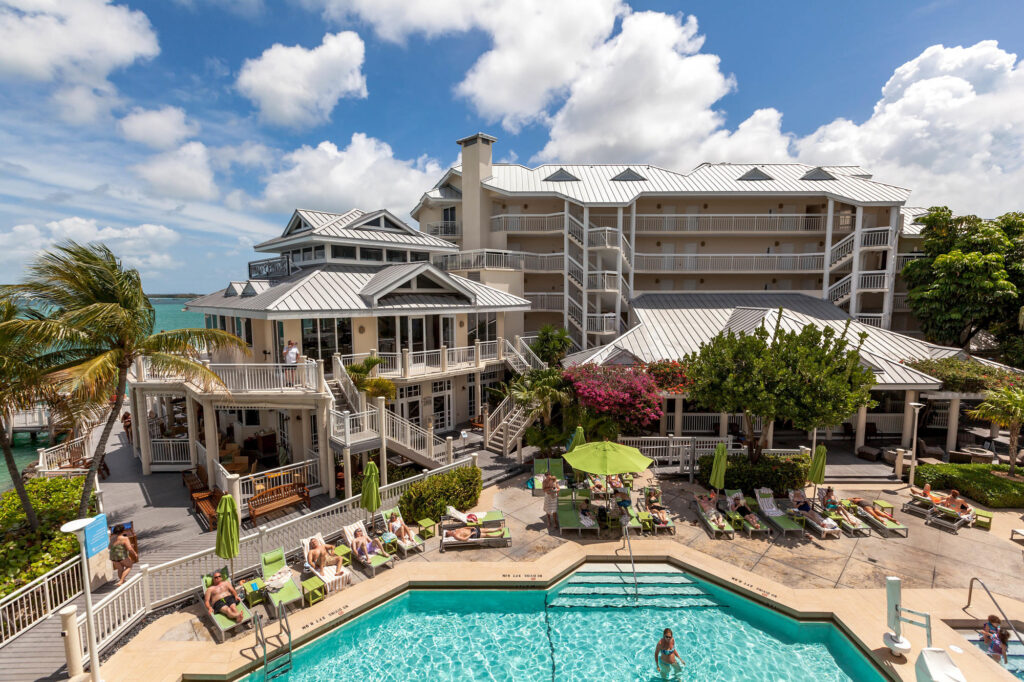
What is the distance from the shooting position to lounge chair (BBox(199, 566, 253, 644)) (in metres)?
9.70

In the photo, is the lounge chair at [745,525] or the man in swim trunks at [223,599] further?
the lounge chair at [745,525]

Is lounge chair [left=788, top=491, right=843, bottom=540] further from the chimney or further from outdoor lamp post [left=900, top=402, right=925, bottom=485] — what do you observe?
the chimney

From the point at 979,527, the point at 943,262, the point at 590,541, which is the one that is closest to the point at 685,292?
the point at 943,262

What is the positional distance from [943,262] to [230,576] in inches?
1379

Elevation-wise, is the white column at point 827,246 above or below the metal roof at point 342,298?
above

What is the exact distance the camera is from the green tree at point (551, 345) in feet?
83.3

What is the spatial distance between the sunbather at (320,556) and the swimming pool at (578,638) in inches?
70.4

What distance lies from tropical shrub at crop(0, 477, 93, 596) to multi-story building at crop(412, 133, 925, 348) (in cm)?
1940

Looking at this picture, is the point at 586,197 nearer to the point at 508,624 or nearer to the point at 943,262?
the point at 943,262

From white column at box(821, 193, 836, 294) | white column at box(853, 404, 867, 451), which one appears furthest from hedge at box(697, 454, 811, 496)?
white column at box(821, 193, 836, 294)

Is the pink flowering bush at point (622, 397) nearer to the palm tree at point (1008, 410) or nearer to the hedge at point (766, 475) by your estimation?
the hedge at point (766, 475)

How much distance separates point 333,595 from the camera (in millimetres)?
11320

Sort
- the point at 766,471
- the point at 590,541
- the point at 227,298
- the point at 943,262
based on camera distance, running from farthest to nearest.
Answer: the point at 943,262, the point at 227,298, the point at 766,471, the point at 590,541

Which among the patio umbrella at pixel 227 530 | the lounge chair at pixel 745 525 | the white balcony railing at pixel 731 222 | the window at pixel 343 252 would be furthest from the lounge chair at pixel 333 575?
the white balcony railing at pixel 731 222
